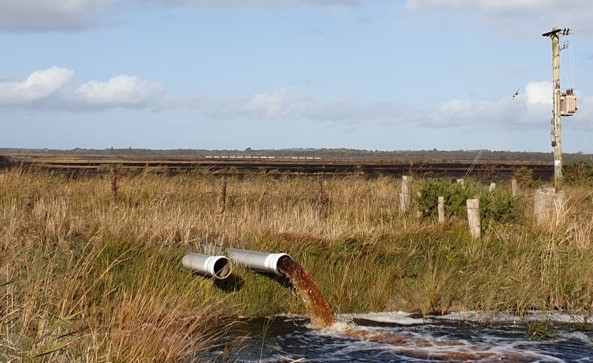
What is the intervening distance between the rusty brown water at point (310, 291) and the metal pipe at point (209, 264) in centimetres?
77

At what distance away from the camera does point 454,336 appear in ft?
33.0

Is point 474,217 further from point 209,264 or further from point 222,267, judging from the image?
point 209,264

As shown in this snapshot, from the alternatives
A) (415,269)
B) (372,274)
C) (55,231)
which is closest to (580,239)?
(415,269)

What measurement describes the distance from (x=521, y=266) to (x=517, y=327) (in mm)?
1452

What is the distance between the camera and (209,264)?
10305 millimetres

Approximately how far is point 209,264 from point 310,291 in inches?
56.8

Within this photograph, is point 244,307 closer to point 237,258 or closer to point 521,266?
point 237,258

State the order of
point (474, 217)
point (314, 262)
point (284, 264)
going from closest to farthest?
1. point (284, 264)
2. point (314, 262)
3. point (474, 217)

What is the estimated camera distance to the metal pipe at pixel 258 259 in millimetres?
10336

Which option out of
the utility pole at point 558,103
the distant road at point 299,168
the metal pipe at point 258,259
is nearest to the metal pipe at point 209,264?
the metal pipe at point 258,259

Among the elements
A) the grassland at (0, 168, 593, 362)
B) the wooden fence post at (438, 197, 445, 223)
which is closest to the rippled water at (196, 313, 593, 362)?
the grassland at (0, 168, 593, 362)

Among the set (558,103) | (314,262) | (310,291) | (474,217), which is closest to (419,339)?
(310,291)

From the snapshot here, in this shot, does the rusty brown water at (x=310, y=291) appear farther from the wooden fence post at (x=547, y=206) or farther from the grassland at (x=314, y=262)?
the wooden fence post at (x=547, y=206)

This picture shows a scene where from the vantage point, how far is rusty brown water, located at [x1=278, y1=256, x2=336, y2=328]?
1046 centimetres
